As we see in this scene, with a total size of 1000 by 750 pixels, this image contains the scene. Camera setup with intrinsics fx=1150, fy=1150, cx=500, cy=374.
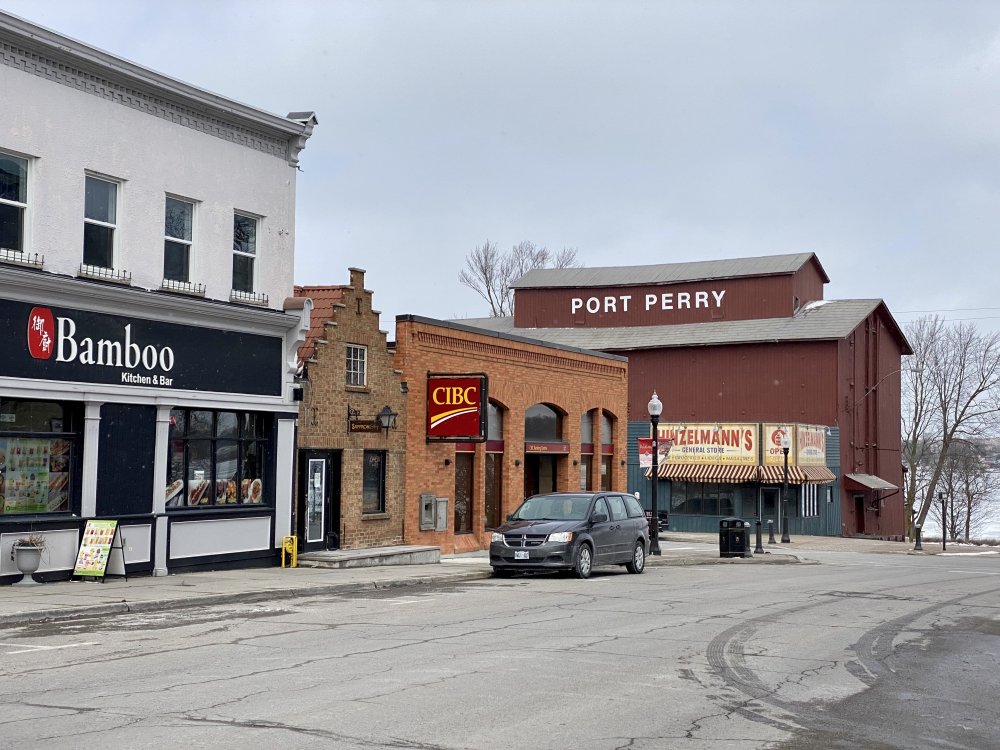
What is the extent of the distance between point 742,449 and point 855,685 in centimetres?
4028

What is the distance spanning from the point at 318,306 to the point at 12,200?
8.34 metres

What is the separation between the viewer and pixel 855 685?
10.8 m

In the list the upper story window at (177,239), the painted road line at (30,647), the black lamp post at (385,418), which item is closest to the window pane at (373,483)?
the black lamp post at (385,418)

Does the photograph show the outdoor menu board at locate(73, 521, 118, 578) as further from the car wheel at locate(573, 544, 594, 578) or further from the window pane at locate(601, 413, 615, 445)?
the window pane at locate(601, 413, 615, 445)

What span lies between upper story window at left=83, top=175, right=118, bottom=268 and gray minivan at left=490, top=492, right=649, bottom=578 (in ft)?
28.9

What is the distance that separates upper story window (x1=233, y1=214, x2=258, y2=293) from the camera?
22203 mm

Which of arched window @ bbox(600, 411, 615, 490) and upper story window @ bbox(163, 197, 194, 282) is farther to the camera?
arched window @ bbox(600, 411, 615, 490)

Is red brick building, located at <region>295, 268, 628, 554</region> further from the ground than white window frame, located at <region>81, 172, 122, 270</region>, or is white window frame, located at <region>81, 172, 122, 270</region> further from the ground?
white window frame, located at <region>81, 172, 122, 270</region>

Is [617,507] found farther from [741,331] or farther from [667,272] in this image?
[667,272]

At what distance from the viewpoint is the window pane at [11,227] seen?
17641mm

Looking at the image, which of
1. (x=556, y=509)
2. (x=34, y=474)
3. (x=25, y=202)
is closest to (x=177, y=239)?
(x=25, y=202)

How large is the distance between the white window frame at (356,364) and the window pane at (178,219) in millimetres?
4910

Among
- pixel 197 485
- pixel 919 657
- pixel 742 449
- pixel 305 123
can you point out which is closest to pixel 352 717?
pixel 919 657

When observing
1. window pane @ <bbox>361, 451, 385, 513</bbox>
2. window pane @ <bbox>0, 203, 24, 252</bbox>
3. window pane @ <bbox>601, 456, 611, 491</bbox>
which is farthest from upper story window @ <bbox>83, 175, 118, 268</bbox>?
window pane @ <bbox>601, 456, 611, 491</bbox>
